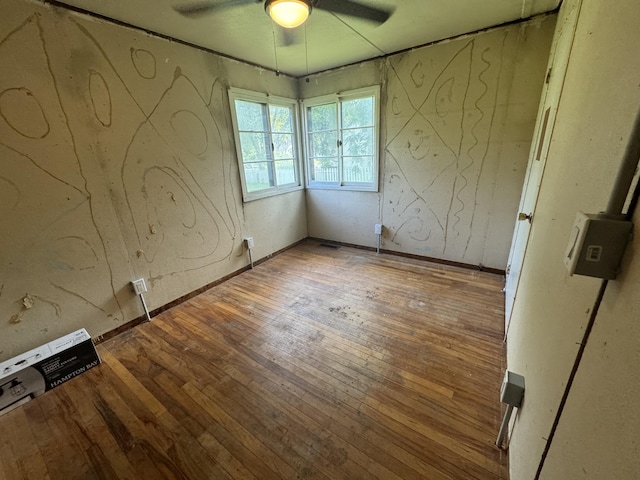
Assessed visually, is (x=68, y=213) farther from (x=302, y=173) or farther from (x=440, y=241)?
(x=440, y=241)

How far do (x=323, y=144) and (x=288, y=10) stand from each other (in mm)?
2214

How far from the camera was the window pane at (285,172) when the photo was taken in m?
3.61

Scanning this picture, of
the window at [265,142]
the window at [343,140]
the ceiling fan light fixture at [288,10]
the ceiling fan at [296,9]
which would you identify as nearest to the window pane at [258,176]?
the window at [265,142]

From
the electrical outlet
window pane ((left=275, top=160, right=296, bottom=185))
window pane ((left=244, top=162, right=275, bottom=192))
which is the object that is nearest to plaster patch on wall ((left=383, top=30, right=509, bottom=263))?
window pane ((left=275, top=160, right=296, bottom=185))

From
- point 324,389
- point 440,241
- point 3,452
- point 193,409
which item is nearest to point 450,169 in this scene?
point 440,241

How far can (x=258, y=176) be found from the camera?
10.9 ft

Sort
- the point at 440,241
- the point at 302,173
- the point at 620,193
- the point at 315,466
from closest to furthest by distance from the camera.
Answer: the point at 620,193 → the point at 315,466 → the point at 440,241 → the point at 302,173

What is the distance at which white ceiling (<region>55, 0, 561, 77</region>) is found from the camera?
1855 millimetres

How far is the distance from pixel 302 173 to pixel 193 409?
126 inches

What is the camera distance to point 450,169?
291cm

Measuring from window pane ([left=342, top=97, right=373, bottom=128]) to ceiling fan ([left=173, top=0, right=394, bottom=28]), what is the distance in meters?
1.13

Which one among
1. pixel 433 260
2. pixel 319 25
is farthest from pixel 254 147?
pixel 433 260

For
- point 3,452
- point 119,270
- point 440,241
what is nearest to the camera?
point 3,452

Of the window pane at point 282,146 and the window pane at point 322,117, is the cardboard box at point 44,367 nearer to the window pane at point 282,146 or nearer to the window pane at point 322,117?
the window pane at point 282,146
